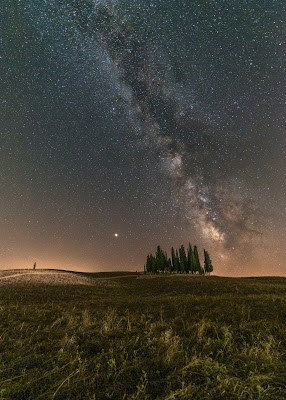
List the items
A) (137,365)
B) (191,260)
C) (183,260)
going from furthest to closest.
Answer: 1. (183,260)
2. (191,260)
3. (137,365)

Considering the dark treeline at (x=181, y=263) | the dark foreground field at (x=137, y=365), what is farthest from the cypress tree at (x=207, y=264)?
the dark foreground field at (x=137, y=365)

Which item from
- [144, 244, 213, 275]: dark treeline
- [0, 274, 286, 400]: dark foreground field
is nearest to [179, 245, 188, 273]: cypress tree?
[144, 244, 213, 275]: dark treeline

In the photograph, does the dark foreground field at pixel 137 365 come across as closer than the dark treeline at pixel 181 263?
Yes

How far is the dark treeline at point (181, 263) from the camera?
60500mm

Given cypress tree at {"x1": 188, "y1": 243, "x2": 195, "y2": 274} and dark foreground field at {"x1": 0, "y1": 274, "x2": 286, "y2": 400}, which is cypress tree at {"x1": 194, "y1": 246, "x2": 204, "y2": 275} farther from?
dark foreground field at {"x1": 0, "y1": 274, "x2": 286, "y2": 400}

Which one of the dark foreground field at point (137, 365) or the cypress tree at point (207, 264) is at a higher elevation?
the cypress tree at point (207, 264)

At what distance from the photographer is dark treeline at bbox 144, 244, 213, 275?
6050 centimetres

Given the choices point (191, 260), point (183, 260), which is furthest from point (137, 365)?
point (183, 260)

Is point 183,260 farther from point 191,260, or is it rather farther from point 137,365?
point 137,365

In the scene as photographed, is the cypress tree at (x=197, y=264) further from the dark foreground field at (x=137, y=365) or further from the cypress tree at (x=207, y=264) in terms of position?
the dark foreground field at (x=137, y=365)

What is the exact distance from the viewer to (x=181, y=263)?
201 ft

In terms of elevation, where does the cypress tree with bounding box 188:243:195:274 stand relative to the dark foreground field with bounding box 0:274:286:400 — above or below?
above

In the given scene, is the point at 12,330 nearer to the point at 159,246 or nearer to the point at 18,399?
the point at 18,399

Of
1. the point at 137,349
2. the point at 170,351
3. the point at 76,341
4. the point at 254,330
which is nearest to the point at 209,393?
the point at 170,351
